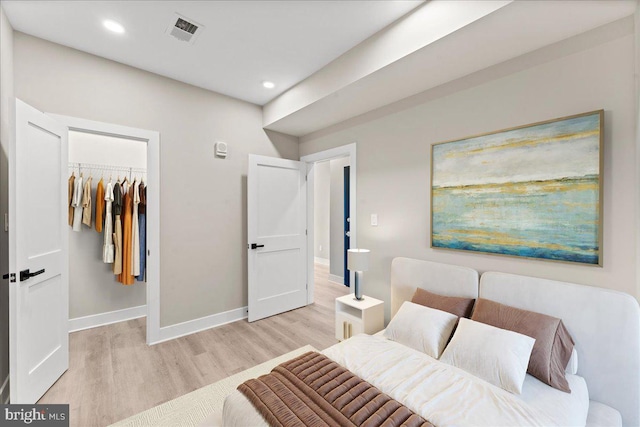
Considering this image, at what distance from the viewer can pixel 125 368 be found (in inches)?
92.6

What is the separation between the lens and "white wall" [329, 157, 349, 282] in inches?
203

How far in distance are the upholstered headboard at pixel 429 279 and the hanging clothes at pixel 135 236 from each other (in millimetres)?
3065

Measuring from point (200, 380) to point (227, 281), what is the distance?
4.15 ft

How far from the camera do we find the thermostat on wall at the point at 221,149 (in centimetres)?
323

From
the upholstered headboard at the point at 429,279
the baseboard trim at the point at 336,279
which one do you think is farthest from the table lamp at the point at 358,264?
the baseboard trim at the point at 336,279

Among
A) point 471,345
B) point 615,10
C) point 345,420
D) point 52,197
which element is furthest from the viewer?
point 52,197

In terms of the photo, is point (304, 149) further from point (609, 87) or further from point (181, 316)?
point (609, 87)

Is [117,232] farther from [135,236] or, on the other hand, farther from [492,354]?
[492,354]

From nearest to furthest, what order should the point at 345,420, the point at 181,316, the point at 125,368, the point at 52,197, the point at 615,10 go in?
the point at 345,420 → the point at 615,10 → the point at 52,197 → the point at 125,368 → the point at 181,316

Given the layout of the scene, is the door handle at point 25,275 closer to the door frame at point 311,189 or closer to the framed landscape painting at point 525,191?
the door frame at point 311,189

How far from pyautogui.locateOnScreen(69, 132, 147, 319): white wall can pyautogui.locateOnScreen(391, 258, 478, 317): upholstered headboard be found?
334 centimetres

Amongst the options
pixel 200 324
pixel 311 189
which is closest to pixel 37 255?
pixel 200 324

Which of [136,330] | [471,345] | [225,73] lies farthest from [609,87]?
[136,330]

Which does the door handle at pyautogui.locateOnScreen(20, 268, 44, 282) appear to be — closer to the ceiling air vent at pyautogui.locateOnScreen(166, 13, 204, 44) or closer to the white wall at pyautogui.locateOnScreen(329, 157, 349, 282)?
the ceiling air vent at pyautogui.locateOnScreen(166, 13, 204, 44)
